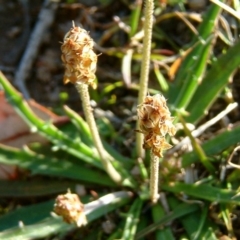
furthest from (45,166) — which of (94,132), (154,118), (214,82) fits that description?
(154,118)

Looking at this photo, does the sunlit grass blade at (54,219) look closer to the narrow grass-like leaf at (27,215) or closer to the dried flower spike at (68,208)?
the narrow grass-like leaf at (27,215)

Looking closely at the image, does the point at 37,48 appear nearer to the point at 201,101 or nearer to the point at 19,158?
the point at 19,158

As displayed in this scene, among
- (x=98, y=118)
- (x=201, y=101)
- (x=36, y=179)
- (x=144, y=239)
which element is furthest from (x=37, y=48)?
(x=144, y=239)

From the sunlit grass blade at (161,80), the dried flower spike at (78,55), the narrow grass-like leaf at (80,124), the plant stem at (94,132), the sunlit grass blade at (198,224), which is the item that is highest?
the sunlit grass blade at (161,80)

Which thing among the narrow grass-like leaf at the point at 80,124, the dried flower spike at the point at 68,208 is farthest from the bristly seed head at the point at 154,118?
the narrow grass-like leaf at the point at 80,124

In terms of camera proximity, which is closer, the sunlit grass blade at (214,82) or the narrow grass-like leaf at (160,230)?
the narrow grass-like leaf at (160,230)

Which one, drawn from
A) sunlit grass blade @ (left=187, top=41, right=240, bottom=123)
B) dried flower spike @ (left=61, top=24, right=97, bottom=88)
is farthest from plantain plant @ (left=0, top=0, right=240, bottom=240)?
dried flower spike @ (left=61, top=24, right=97, bottom=88)

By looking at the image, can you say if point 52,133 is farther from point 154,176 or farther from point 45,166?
point 154,176

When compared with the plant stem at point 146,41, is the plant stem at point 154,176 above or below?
below
